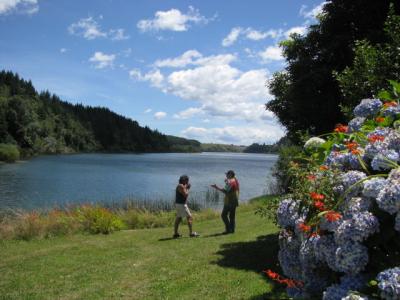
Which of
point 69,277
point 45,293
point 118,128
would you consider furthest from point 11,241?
point 118,128

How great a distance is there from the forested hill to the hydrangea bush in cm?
9011

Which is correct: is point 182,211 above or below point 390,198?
below

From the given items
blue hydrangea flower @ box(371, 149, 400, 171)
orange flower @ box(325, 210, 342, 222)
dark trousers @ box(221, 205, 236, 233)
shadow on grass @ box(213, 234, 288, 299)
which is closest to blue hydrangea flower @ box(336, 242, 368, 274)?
orange flower @ box(325, 210, 342, 222)

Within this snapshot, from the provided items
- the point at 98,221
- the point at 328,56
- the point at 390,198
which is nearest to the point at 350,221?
the point at 390,198

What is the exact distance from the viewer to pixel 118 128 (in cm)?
19062

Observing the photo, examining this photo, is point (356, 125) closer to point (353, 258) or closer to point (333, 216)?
point (333, 216)

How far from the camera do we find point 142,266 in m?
9.56

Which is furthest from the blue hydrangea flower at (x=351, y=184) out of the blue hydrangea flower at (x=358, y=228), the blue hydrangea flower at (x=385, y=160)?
the blue hydrangea flower at (x=358, y=228)

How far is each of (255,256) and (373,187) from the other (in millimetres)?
6949

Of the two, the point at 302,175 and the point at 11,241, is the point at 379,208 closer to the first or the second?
the point at 302,175

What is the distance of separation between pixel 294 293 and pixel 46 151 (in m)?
121

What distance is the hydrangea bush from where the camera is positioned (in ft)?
10.1

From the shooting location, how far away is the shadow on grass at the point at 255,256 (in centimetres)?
856

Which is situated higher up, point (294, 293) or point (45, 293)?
point (294, 293)
